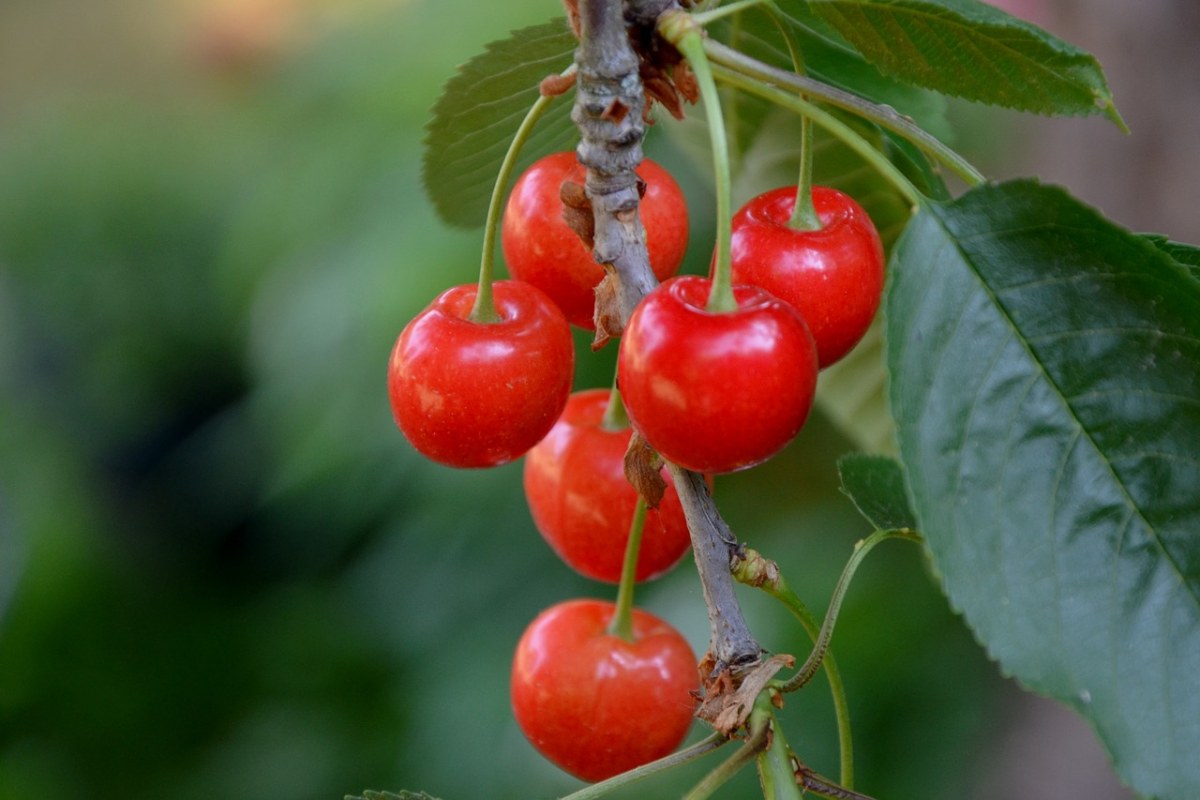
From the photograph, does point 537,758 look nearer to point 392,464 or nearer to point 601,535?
point 392,464

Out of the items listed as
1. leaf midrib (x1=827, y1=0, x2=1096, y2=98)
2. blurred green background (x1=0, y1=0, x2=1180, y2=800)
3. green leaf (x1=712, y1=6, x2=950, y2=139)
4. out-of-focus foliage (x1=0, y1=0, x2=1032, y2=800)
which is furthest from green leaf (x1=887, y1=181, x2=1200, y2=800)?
blurred green background (x1=0, y1=0, x2=1180, y2=800)

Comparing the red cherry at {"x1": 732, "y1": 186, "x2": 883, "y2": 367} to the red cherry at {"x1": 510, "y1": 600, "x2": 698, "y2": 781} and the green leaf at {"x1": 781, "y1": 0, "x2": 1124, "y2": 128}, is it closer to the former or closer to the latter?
the green leaf at {"x1": 781, "y1": 0, "x2": 1124, "y2": 128}

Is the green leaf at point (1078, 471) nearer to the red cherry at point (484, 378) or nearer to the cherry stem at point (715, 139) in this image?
the cherry stem at point (715, 139)

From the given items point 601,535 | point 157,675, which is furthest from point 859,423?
point 157,675

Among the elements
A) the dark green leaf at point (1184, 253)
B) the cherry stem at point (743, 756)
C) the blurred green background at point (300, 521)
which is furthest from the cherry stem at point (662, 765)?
the blurred green background at point (300, 521)

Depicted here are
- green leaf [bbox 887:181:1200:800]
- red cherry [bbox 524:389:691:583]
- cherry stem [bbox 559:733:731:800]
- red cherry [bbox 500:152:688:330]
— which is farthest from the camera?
red cherry [bbox 524:389:691:583]

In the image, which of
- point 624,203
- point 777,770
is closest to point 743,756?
point 777,770
